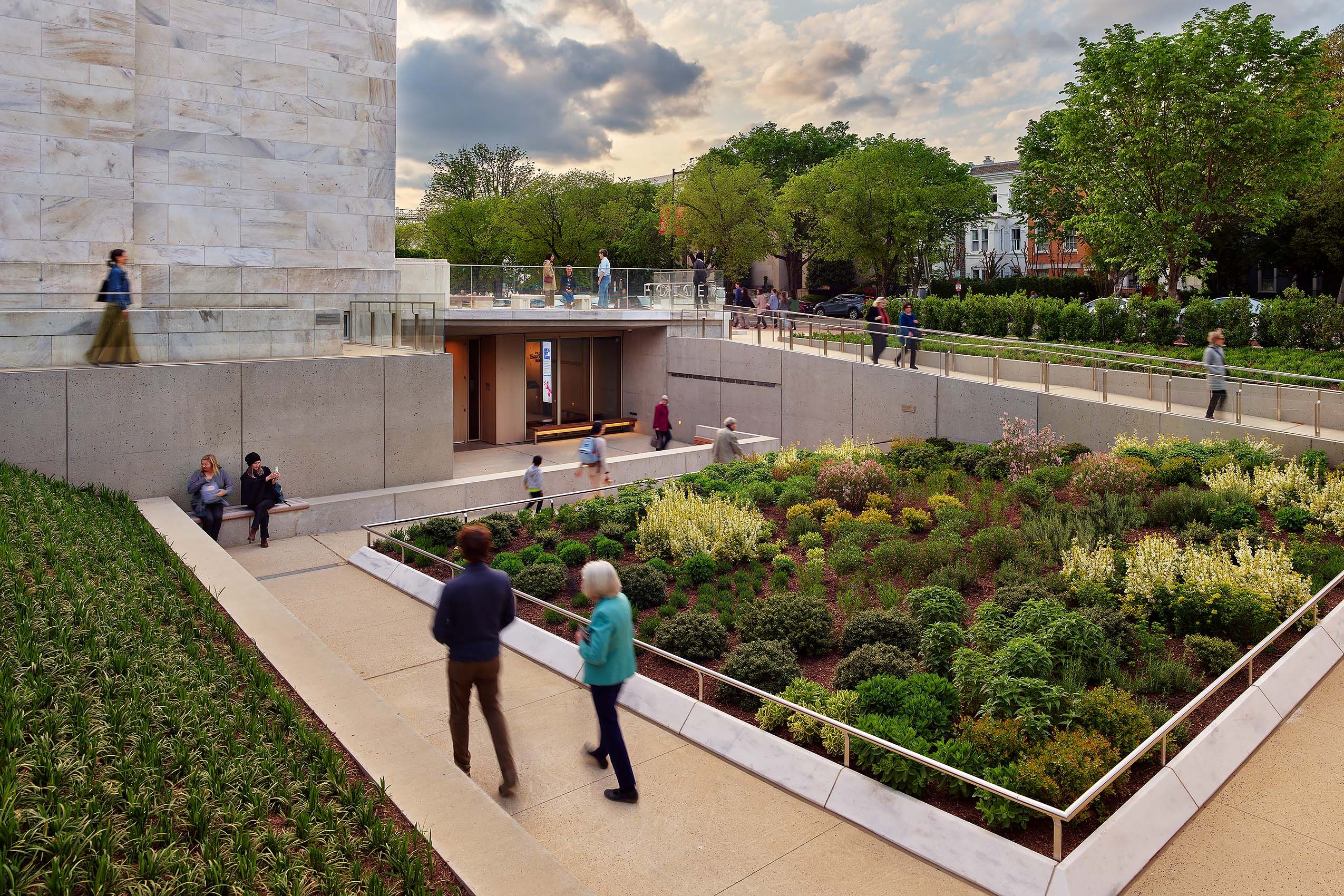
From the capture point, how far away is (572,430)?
95.9 ft

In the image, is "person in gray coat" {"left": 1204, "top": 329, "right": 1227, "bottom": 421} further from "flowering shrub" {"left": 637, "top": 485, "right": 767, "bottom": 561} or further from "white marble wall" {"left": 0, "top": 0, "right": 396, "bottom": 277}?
"white marble wall" {"left": 0, "top": 0, "right": 396, "bottom": 277}

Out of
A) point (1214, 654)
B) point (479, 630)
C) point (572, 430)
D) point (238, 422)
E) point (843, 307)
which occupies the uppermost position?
point (843, 307)

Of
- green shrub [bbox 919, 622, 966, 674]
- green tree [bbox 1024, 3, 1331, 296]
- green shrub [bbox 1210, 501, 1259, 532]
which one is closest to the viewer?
green shrub [bbox 919, 622, 966, 674]

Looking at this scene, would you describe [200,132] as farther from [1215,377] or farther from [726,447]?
[1215,377]

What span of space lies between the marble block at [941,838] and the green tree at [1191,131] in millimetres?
27319

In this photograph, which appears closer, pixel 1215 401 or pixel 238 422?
pixel 238 422

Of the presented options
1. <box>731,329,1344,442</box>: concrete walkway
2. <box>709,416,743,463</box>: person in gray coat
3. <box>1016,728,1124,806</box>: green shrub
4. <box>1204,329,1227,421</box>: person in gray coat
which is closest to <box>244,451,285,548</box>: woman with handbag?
<box>709,416,743,463</box>: person in gray coat

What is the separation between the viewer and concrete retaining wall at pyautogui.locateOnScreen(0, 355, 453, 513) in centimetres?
1420

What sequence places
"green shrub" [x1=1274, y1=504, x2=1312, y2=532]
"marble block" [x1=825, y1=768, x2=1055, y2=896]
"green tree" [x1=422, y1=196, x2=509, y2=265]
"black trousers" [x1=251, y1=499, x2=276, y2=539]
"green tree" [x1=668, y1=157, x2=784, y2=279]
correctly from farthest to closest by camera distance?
"green tree" [x1=422, y1=196, x2=509, y2=265] → "green tree" [x1=668, y1=157, x2=784, y2=279] → "black trousers" [x1=251, y1=499, x2=276, y2=539] → "green shrub" [x1=1274, y1=504, x2=1312, y2=532] → "marble block" [x1=825, y1=768, x2=1055, y2=896]

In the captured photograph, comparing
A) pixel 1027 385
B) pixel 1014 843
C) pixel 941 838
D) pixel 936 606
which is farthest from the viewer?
pixel 1027 385

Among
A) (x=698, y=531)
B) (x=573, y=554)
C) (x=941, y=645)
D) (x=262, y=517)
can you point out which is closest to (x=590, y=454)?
(x=573, y=554)

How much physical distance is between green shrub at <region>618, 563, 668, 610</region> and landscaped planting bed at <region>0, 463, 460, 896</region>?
415 cm

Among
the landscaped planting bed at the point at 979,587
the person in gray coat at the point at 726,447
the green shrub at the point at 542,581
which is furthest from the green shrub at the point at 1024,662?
the person in gray coat at the point at 726,447

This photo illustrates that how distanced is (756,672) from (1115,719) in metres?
2.85
